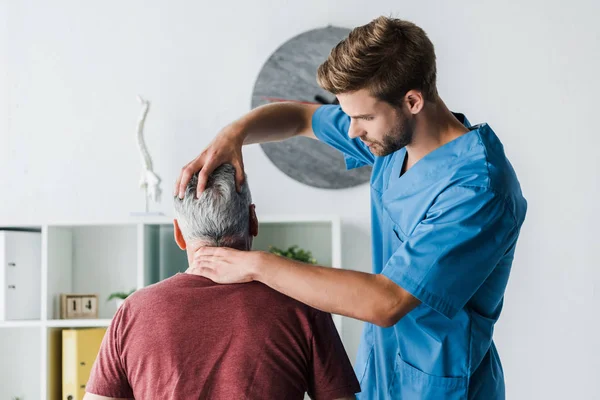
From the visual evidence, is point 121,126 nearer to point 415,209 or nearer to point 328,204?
point 328,204

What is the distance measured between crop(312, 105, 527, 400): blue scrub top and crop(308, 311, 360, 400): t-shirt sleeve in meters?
0.16

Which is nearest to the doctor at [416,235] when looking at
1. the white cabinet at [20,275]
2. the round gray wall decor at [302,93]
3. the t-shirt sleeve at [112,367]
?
the t-shirt sleeve at [112,367]

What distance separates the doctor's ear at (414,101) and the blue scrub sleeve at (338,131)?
0.45 m

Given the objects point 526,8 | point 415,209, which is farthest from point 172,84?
point 415,209

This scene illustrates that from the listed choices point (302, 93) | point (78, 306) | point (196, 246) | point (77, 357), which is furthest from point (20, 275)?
point (196, 246)

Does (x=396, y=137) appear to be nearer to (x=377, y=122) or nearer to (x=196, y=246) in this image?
(x=377, y=122)

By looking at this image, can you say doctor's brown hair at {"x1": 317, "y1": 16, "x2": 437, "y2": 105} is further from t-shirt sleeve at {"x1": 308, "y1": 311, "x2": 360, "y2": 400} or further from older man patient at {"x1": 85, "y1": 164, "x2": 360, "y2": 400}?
t-shirt sleeve at {"x1": 308, "y1": 311, "x2": 360, "y2": 400}

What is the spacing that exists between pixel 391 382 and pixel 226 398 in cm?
49

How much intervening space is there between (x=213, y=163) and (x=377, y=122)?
34 cm

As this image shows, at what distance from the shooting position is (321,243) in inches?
115

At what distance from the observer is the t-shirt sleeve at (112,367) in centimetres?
134

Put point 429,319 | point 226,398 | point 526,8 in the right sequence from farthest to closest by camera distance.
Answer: point 526,8 < point 429,319 < point 226,398

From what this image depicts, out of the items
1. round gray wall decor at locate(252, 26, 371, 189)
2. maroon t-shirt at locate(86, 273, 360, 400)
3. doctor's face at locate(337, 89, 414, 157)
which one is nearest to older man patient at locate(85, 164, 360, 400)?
maroon t-shirt at locate(86, 273, 360, 400)

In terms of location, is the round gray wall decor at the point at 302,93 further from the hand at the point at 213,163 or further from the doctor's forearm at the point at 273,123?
the hand at the point at 213,163
